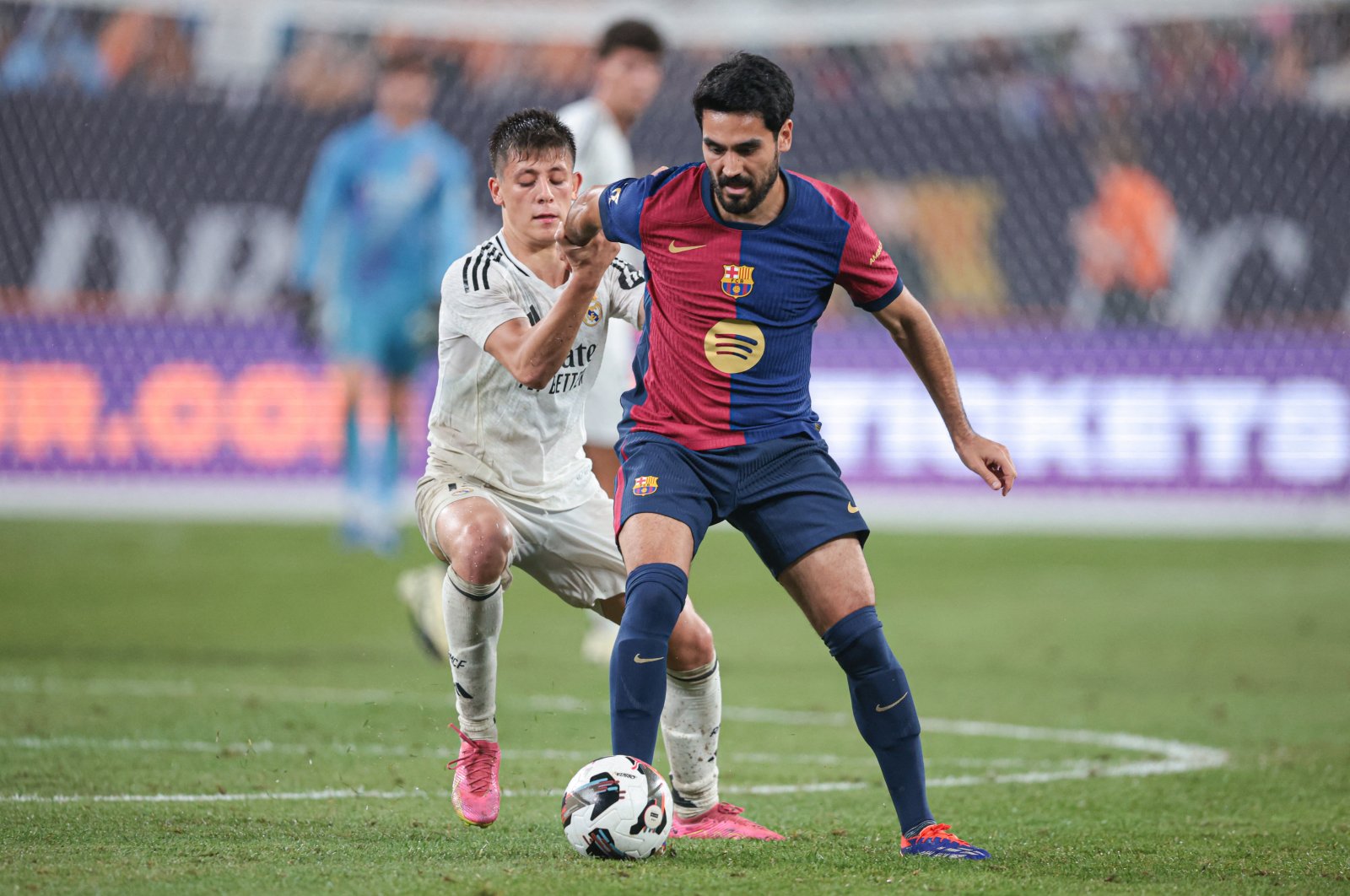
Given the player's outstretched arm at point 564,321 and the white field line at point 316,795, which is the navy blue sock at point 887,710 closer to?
the player's outstretched arm at point 564,321

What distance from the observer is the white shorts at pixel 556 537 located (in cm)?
471

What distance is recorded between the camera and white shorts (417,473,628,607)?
186 inches

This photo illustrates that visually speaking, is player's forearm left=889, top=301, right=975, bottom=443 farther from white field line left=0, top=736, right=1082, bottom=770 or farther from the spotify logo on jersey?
white field line left=0, top=736, right=1082, bottom=770

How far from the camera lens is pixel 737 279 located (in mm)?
4152

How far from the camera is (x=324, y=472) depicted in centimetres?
1379

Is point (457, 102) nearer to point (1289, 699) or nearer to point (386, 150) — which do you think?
point (386, 150)

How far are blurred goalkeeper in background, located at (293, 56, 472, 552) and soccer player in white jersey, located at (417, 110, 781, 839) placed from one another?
6723 mm

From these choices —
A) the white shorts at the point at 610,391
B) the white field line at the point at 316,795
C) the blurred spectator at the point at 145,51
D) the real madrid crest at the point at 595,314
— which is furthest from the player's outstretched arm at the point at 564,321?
the blurred spectator at the point at 145,51

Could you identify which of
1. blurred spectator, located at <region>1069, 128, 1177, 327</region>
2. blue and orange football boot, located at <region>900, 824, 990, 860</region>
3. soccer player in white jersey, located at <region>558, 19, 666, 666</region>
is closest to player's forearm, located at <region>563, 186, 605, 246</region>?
blue and orange football boot, located at <region>900, 824, 990, 860</region>

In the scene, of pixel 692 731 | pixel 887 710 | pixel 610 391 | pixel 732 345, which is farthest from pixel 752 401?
pixel 610 391

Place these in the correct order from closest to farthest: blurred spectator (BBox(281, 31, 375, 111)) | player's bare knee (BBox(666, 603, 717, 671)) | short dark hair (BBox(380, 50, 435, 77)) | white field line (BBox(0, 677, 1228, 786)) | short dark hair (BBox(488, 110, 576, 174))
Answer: player's bare knee (BBox(666, 603, 717, 671)) → short dark hair (BBox(488, 110, 576, 174)) → white field line (BBox(0, 677, 1228, 786)) → short dark hair (BBox(380, 50, 435, 77)) → blurred spectator (BBox(281, 31, 375, 111))

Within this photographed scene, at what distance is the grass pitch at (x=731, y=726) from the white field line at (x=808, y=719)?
22 mm

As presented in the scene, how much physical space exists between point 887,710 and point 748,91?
143 centimetres

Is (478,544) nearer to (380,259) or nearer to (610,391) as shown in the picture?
(610,391)
